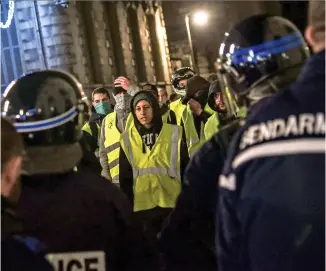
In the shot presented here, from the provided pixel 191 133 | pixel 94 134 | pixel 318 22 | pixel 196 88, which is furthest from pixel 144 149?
pixel 318 22

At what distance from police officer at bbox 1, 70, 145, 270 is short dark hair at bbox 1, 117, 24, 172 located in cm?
45

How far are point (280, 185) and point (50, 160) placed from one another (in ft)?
3.87

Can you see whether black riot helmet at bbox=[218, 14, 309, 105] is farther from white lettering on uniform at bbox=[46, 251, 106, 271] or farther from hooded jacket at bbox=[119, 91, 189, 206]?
hooded jacket at bbox=[119, 91, 189, 206]

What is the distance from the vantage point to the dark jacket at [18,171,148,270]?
3.32 metres

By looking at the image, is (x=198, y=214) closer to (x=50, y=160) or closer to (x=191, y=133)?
(x=50, y=160)

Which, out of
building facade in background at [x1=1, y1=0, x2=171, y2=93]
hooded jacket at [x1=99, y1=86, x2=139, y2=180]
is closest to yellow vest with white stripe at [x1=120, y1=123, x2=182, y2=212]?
hooded jacket at [x1=99, y1=86, x2=139, y2=180]

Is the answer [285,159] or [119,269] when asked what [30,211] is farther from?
[285,159]

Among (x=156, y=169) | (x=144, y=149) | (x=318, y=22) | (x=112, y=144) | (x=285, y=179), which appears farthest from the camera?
(x=112, y=144)

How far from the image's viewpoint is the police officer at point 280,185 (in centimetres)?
260

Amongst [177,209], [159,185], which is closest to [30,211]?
[177,209]

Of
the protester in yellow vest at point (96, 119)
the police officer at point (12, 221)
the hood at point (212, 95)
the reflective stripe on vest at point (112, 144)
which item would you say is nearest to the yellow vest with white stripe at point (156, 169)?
the hood at point (212, 95)

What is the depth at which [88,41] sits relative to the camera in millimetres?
25078

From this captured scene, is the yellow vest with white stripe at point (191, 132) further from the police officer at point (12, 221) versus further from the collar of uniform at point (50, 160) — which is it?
the police officer at point (12, 221)

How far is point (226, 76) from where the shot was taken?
367 cm
